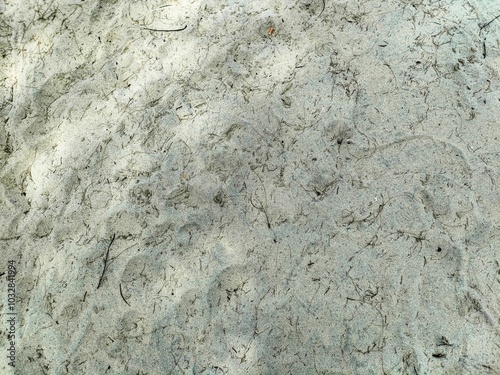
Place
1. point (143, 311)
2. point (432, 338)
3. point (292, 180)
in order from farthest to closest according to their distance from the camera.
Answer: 1. point (292, 180)
2. point (143, 311)
3. point (432, 338)

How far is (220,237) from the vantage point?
2238 mm

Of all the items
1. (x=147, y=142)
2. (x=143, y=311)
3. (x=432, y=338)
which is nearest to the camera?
(x=432, y=338)

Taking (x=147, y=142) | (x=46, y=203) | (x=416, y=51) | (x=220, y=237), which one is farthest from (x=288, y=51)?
(x=46, y=203)

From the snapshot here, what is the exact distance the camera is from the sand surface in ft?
6.80

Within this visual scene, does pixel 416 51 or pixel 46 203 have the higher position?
pixel 46 203

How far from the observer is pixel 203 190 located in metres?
2.33

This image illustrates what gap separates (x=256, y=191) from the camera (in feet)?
7.61

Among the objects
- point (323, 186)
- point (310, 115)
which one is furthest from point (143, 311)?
point (310, 115)

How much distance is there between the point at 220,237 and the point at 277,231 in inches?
10.7

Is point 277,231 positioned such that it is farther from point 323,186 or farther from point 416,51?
point 416,51

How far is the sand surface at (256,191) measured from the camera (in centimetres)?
207

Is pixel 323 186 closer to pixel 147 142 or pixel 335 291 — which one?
pixel 335 291

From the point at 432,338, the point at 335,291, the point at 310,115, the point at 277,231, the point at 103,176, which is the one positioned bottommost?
the point at 432,338

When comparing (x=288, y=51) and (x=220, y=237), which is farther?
(x=288, y=51)
